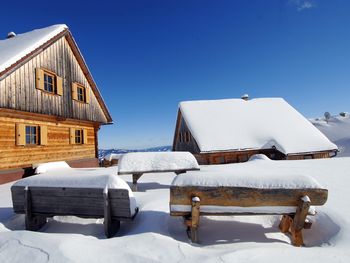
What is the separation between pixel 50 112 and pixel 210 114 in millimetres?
13470

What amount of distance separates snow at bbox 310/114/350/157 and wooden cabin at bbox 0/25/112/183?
124 feet

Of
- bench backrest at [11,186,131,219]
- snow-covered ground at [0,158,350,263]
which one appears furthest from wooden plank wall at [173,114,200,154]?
bench backrest at [11,186,131,219]

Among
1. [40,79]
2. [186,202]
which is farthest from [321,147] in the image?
[40,79]

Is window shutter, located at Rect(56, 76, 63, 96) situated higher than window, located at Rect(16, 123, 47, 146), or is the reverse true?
window shutter, located at Rect(56, 76, 63, 96)

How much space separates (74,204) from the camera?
4.92 meters

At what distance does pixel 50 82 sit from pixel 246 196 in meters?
12.0

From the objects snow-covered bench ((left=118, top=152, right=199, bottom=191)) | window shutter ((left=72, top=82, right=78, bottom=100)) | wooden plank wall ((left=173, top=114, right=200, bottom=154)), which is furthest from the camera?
wooden plank wall ((left=173, top=114, right=200, bottom=154))

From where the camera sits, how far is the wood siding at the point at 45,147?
33.5 feet

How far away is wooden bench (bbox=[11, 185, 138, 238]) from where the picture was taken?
4.74 m

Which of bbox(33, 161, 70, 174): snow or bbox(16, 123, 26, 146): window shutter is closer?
bbox(33, 161, 70, 174): snow

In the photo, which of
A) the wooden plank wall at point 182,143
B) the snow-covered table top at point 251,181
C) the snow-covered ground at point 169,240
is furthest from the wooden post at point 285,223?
the wooden plank wall at point 182,143

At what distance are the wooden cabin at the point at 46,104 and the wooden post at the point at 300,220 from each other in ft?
33.8

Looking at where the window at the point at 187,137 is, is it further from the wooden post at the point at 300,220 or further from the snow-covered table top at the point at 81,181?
the wooden post at the point at 300,220

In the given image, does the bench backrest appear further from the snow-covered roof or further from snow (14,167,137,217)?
the snow-covered roof
